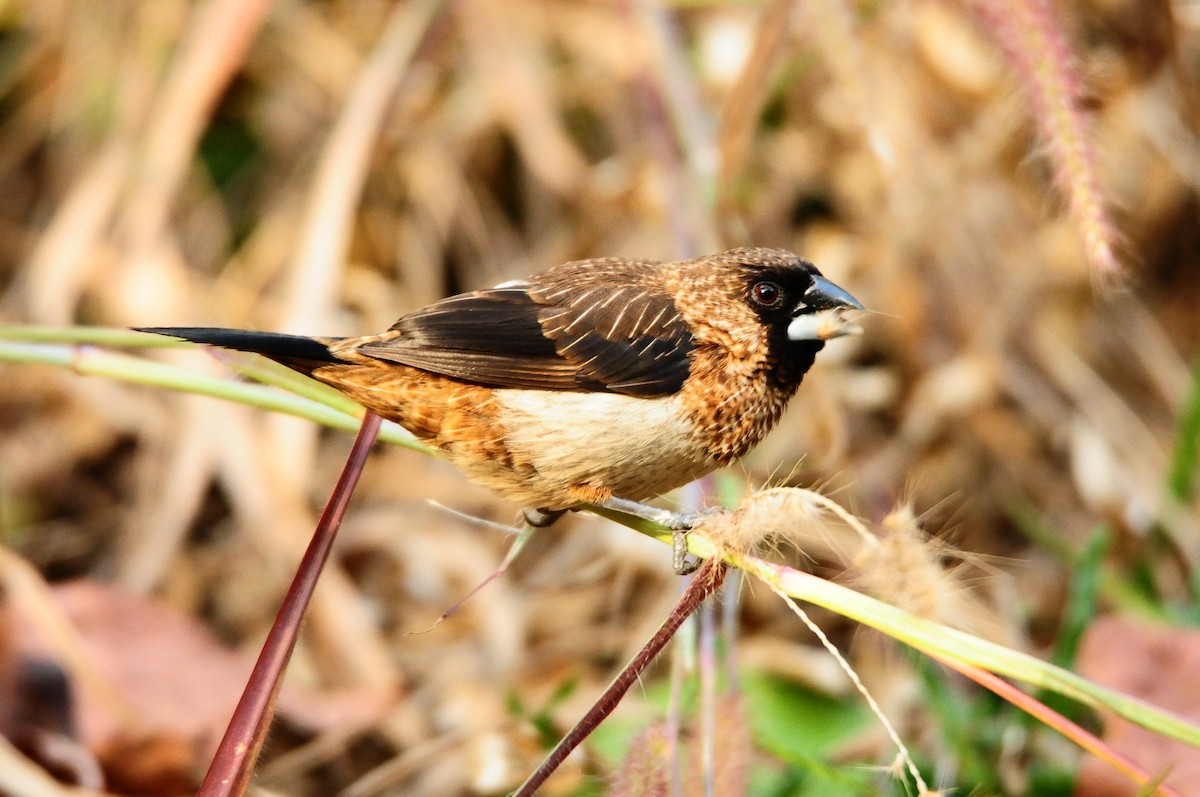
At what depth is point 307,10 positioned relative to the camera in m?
4.89

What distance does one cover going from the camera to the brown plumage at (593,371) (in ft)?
7.43

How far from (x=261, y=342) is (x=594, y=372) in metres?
0.63

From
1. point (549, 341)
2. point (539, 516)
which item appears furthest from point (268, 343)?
point (539, 516)

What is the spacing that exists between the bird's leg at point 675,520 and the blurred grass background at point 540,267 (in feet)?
3.45

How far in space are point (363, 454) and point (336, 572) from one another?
195cm

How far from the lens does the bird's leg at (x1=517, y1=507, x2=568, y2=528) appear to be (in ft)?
8.10

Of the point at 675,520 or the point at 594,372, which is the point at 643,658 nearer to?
the point at 675,520

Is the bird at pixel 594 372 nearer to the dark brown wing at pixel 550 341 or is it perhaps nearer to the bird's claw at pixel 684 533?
the dark brown wing at pixel 550 341

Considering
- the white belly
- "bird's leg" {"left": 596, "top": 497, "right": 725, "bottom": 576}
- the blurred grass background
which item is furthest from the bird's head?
the blurred grass background

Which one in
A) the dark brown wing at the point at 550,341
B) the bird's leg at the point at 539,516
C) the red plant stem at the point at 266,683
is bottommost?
the red plant stem at the point at 266,683

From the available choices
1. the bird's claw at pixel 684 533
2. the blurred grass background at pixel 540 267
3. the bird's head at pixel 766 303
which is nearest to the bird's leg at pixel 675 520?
the bird's claw at pixel 684 533

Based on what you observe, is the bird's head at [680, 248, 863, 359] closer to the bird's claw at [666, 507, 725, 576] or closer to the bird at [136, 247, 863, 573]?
the bird at [136, 247, 863, 573]

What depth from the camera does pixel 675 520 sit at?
2.01m

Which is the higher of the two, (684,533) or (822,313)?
(822,313)
